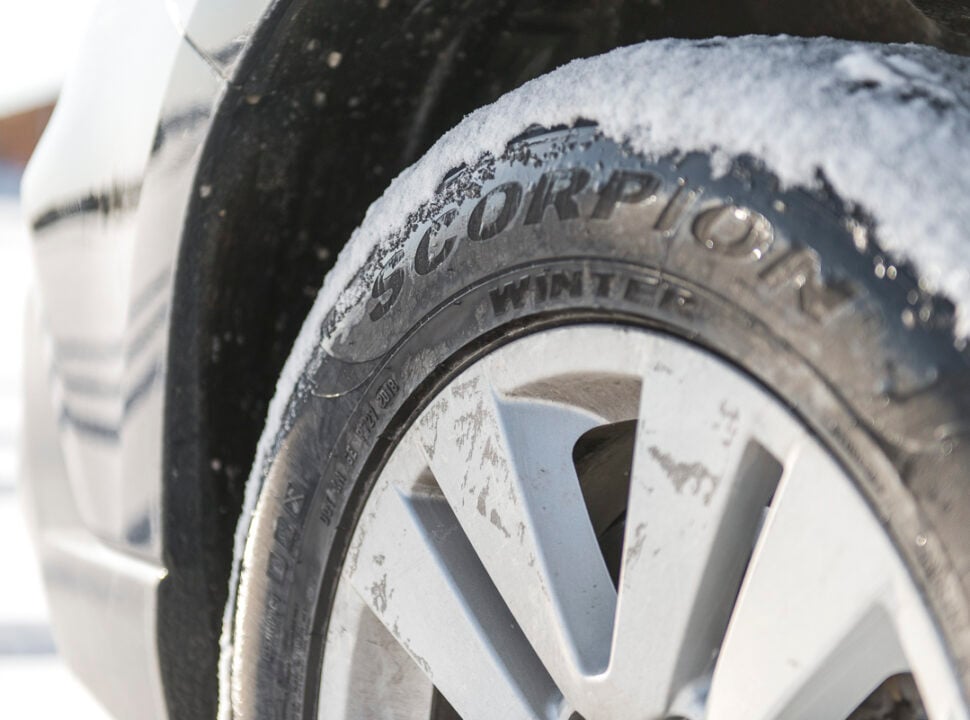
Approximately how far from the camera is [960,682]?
0.65 m

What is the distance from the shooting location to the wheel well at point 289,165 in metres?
1.18

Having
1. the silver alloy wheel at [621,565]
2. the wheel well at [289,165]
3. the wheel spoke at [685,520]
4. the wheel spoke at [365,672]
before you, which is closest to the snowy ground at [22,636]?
the wheel well at [289,165]

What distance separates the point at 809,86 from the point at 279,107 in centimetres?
61

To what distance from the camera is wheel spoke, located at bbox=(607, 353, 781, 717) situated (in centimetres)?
77

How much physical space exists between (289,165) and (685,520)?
66 centimetres

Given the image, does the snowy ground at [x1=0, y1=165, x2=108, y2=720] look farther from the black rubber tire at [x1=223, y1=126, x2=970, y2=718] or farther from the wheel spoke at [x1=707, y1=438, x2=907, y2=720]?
the wheel spoke at [x1=707, y1=438, x2=907, y2=720]

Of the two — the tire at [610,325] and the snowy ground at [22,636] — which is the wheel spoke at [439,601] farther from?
the snowy ground at [22,636]

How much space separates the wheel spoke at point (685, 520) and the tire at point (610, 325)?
30 millimetres

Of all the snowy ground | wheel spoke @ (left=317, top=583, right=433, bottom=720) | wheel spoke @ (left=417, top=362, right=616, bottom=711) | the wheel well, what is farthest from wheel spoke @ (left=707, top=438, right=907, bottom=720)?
the snowy ground

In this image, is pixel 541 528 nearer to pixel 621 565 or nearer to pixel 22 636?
pixel 621 565

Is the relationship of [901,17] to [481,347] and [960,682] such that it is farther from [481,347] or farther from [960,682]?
[960,682]

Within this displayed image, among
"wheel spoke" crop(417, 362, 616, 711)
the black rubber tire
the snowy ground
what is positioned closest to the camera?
the black rubber tire

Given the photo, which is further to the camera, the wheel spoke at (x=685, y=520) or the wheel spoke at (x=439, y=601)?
the wheel spoke at (x=439, y=601)

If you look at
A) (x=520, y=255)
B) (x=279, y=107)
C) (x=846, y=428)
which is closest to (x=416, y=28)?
(x=279, y=107)
